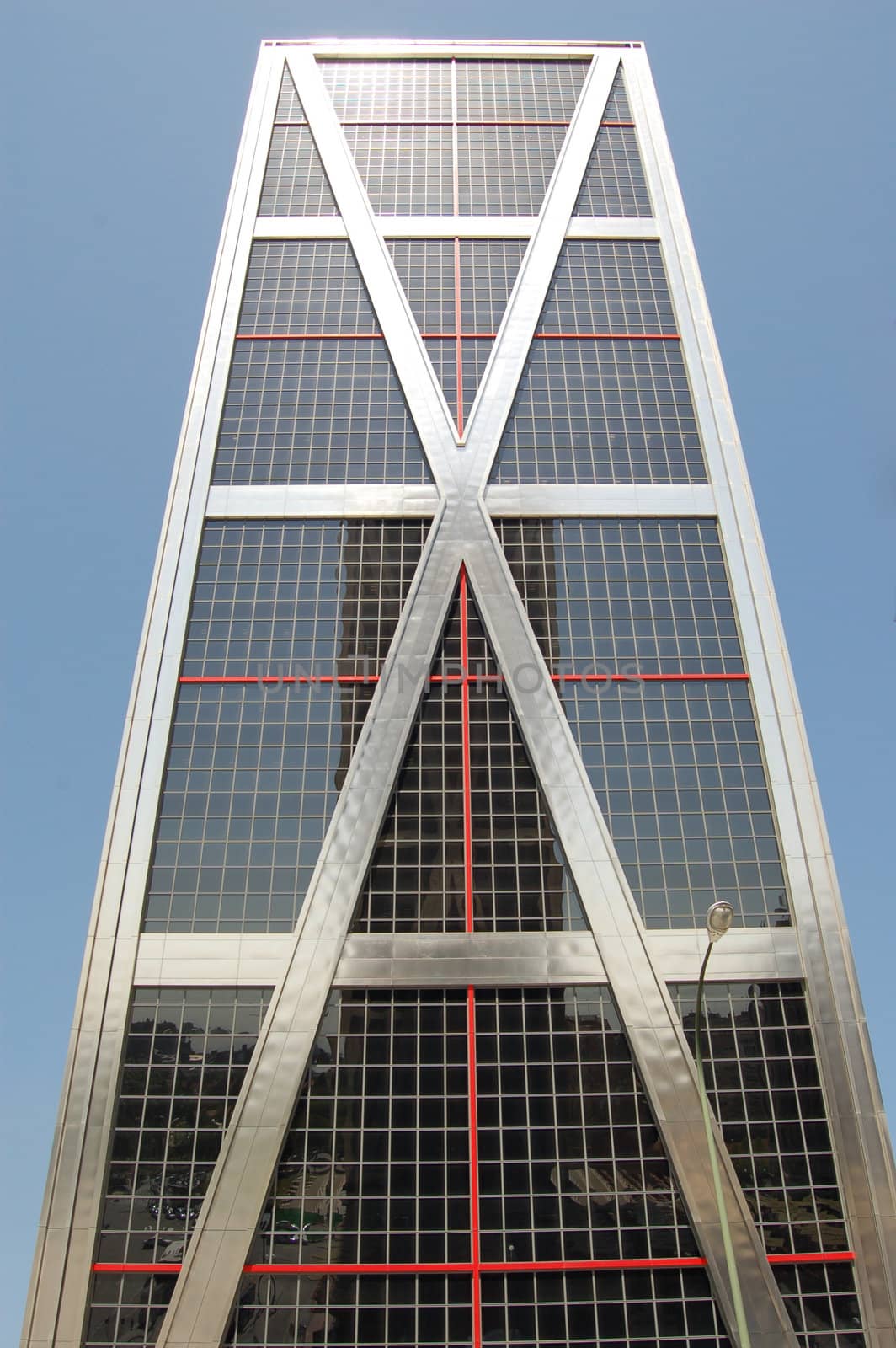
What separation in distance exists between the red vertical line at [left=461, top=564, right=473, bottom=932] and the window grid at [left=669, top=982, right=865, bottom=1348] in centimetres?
628

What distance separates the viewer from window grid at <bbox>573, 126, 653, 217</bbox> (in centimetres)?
4472

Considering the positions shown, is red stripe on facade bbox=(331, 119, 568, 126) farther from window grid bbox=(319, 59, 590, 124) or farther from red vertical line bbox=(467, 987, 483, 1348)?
red vertical line bbox=(467, 987, 483, 1348)

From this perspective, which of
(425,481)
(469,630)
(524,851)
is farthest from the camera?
(425,481)

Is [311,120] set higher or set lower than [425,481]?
higher

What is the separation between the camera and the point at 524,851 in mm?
29812

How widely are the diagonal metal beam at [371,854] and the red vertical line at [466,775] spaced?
748 mm

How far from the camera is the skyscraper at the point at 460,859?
967 inches

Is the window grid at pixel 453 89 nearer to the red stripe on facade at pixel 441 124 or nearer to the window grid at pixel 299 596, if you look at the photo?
the red stripe on facade at pixel 441 124

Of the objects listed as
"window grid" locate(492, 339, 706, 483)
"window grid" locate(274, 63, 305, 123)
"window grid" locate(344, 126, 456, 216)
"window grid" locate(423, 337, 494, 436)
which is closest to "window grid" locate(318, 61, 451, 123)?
"window grid" locate(344, 126, 456, 216)

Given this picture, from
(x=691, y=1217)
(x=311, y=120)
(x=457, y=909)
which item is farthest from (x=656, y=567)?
(x=311, y=120)

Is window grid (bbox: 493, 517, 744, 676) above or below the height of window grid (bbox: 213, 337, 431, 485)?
below

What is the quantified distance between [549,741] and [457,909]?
618 centimetres

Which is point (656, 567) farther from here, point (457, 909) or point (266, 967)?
point (266, 967)

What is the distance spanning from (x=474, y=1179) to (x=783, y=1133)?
833cm
